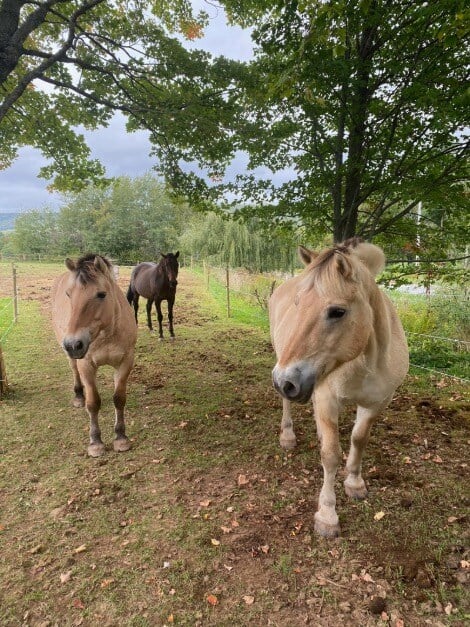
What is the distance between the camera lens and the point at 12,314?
1023 centimetres

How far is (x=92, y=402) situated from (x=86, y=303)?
113 cm

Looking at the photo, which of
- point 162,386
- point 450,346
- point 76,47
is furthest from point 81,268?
point 450,346

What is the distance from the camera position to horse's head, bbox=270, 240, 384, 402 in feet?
5.46

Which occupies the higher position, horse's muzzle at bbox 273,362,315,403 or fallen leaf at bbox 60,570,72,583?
horse's muzzle at bbox 273,362,315,403

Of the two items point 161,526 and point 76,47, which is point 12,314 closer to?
point 76,47

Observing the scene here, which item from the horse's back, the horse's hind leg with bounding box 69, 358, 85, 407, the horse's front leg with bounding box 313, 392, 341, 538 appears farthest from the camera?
the horse's back

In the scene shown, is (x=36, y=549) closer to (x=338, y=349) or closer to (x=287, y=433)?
(x=287, y=433)

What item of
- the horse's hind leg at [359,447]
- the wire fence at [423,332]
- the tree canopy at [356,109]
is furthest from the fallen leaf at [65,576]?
the tree canopy at [356,109]

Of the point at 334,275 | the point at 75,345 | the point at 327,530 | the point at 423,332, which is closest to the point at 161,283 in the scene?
the point at 75,345

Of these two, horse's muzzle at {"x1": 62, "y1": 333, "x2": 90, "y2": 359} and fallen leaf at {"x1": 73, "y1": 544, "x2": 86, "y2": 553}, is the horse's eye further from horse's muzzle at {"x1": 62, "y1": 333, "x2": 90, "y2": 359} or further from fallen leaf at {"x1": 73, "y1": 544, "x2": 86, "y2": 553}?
fallen leaf at {"x1": 73, "y1": 544, "x2": 86, "y2": 553}

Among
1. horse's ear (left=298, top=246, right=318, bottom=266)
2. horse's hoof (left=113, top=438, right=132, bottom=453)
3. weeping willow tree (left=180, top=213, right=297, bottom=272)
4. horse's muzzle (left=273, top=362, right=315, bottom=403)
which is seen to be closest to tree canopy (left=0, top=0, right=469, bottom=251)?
horse's ear (left=298, top=246, right=318, bottom=266)

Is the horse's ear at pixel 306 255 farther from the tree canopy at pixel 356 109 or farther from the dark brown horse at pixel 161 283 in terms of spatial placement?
the dark brown horse at pixel 161 283

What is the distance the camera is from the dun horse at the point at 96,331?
2.94 meters

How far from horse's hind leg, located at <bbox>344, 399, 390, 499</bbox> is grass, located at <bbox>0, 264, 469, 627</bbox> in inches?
3.8
